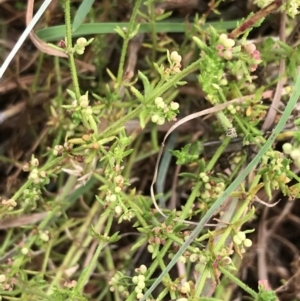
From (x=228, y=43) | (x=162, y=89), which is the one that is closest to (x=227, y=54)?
(x=228, y=43)

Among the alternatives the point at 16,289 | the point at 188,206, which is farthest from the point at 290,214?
the point at 16,289

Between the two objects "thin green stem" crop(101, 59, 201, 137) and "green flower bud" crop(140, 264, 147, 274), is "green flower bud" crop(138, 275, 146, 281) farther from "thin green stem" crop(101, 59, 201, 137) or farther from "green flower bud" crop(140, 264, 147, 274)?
"thin green stem" crop(101, 59, 201, 137)

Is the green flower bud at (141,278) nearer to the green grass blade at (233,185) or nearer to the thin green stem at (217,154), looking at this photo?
the green grass blade at (233,185)

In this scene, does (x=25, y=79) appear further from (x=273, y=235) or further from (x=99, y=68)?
(x=273, y=235)

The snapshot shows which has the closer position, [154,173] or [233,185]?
[233,185]

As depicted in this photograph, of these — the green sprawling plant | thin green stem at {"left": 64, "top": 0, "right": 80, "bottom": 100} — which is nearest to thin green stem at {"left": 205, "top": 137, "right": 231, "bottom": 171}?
the green sprawling plant

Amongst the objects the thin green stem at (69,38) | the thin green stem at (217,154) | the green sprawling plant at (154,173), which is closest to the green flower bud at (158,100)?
the green sprawling plant at (154,173)

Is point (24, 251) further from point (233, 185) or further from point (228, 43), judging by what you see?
point (228, 43)
